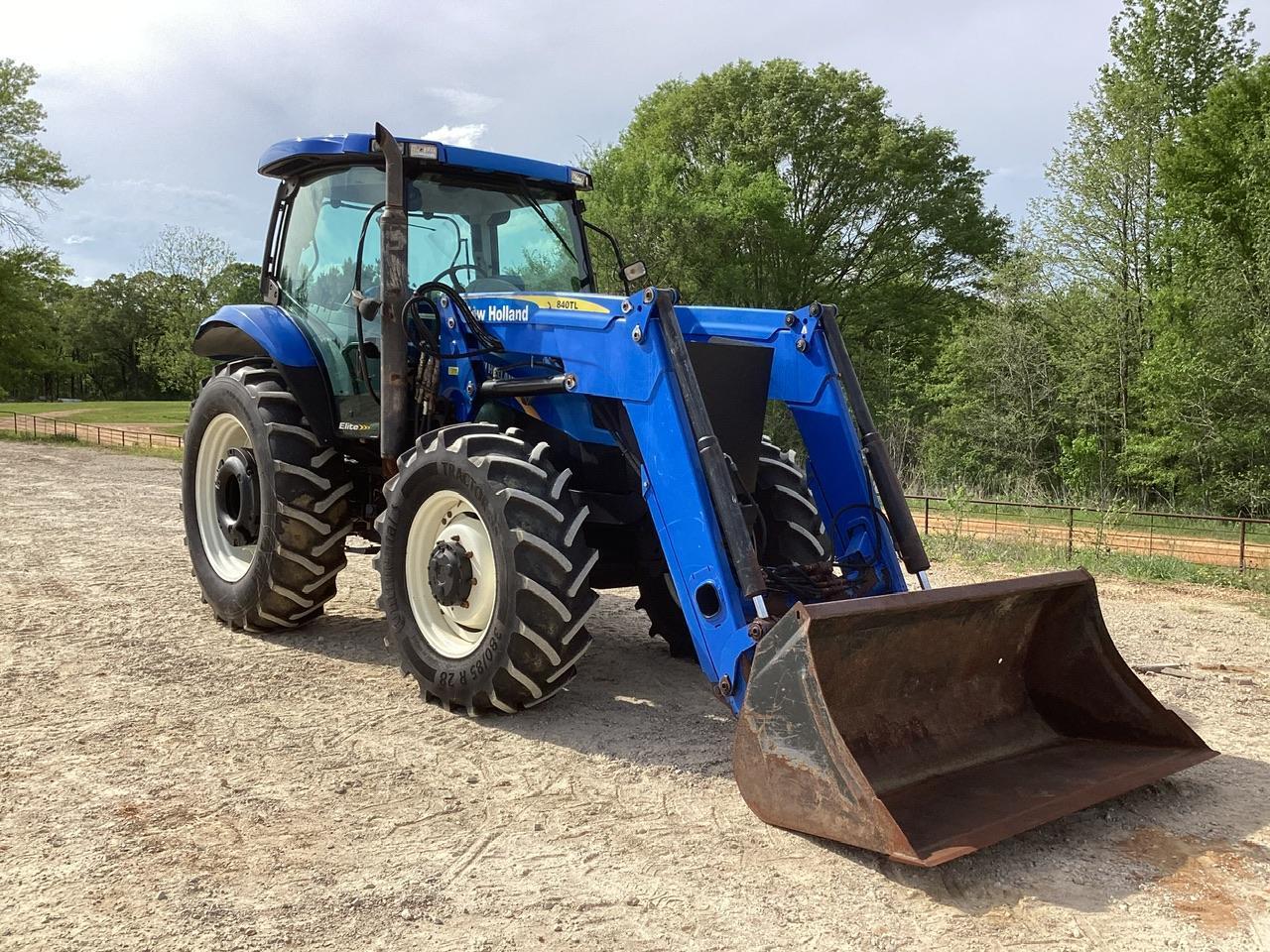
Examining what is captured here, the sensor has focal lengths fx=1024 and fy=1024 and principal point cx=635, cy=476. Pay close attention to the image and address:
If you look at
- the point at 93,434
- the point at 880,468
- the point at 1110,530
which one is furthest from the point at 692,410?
the point at 93,434

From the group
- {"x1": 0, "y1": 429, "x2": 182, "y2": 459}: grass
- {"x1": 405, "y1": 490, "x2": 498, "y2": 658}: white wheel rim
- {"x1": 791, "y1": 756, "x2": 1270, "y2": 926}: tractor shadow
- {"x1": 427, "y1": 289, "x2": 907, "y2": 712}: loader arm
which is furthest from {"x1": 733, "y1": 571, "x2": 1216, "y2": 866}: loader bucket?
{"x1": 0, "y1": 429, "x2": 182, "y2": 459}: grass

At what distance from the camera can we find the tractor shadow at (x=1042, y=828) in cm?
318

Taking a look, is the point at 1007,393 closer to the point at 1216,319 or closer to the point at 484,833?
the point at 1216,319

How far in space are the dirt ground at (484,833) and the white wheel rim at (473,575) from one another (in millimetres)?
379

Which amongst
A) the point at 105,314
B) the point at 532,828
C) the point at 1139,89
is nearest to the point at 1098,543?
the point at 532,828

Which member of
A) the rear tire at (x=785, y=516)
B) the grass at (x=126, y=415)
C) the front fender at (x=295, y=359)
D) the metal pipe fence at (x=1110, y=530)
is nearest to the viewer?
the rear tire at (x=785, y=516)

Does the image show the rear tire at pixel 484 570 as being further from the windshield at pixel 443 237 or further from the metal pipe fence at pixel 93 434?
the metal pipe fence at pixel 93 434

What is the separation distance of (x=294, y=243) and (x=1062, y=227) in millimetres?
22372

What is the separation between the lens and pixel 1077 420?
2456 centimetres

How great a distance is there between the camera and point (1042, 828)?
3.63 metres

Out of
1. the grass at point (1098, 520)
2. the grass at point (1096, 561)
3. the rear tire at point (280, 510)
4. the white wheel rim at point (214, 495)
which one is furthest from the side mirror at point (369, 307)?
the grass at point (1098, 520)

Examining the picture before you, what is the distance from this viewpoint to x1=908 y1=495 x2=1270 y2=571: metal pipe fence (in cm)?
1136

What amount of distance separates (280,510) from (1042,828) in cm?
419

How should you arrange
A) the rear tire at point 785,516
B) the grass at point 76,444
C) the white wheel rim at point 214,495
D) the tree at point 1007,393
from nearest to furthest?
the rear tire at point 785,516 < the white wheel rim at point 214,495 < the tree at point 1007,393 < the grass at point 76,444
